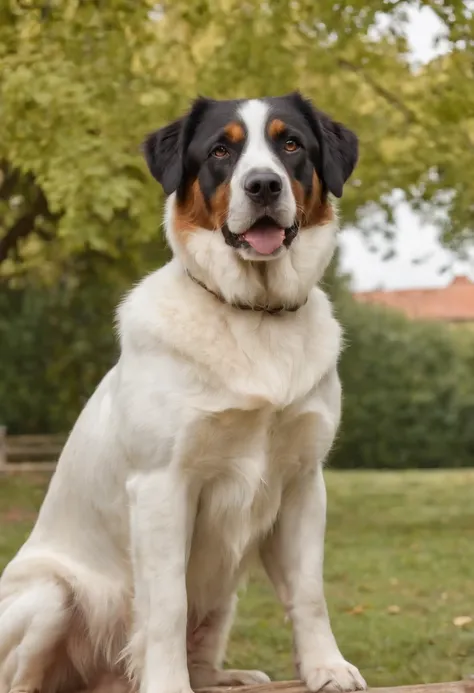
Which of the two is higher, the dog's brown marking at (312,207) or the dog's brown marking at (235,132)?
the dog's brown marking at (235,132)

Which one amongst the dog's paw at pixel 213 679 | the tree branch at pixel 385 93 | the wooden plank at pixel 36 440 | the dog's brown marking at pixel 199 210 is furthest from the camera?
the wooden plank at pixel 36 440

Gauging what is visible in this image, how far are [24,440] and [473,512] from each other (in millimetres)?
9892

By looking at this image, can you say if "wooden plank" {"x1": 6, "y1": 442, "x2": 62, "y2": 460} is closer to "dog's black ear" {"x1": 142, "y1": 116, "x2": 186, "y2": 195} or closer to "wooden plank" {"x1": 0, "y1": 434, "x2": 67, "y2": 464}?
"wooden plank" {"x1": 0, "y1": 434, "x2": 67, "y2": 464}

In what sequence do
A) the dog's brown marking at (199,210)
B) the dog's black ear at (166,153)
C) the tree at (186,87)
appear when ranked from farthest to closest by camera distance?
the tree at (186,87)
the dog's black ear at (166,153)
the dog's brown marking at (199,210)

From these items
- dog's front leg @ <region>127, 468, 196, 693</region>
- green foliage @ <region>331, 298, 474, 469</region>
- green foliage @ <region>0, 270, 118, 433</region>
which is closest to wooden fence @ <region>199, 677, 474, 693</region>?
dog's front leg @ <region>127, 468, 196, 693</region>

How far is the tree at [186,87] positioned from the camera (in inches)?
381

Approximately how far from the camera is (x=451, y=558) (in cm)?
1038

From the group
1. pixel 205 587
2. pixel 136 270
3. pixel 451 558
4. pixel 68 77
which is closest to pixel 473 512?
pixel 451 558

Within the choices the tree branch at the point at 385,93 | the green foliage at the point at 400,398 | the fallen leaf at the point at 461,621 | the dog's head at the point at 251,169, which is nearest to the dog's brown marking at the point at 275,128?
the dog's head at the point at 251,169

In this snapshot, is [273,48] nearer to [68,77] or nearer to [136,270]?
[68,77]

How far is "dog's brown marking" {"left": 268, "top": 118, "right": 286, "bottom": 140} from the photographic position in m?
3.82

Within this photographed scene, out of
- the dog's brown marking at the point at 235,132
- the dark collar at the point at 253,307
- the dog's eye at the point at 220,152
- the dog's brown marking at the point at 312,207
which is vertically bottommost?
the dark collar at the point at 253,307

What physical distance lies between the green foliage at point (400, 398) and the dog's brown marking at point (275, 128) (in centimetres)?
2089

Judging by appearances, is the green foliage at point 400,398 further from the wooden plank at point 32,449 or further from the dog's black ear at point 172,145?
the dog's black ear at point 172,145
